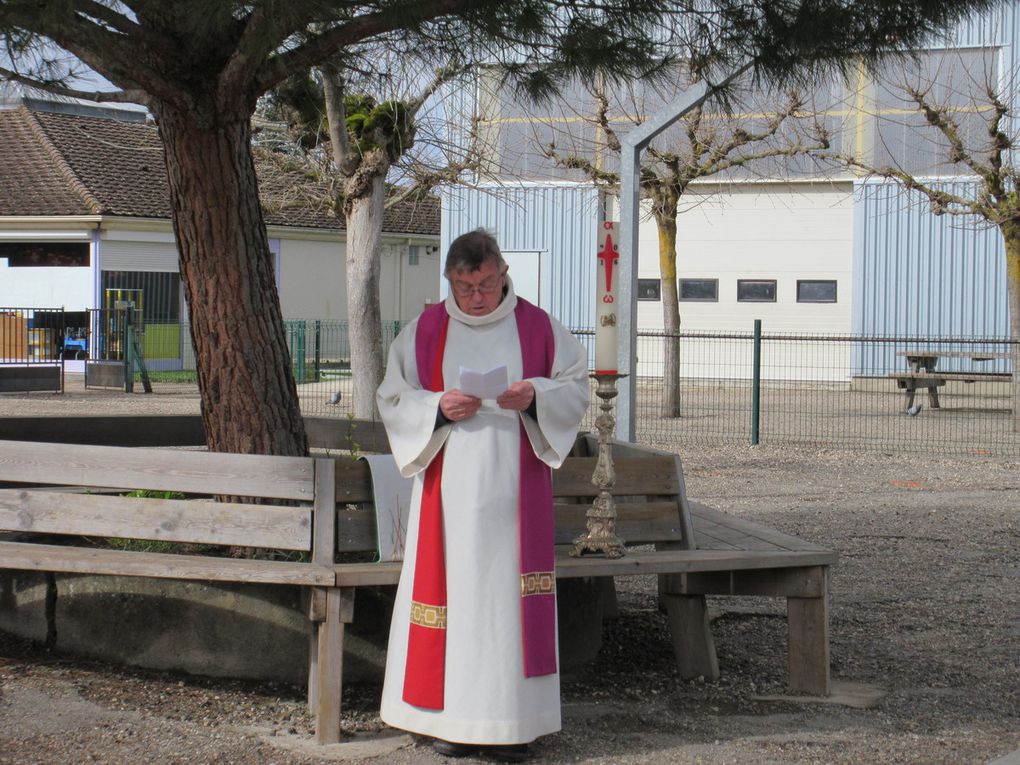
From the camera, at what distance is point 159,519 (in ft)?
16.3

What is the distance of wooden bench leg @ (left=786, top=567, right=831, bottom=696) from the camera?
212 inches

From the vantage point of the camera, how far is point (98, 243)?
2783 cm

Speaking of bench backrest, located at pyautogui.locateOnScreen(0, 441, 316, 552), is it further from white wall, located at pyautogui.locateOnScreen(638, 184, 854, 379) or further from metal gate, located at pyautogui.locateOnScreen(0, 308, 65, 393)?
white wall, located at pyautogui.locateOnScreen(638, 184, 854, 379)

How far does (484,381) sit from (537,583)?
2.31 feet

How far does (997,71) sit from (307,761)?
873 inches

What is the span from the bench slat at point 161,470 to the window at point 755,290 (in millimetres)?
22441

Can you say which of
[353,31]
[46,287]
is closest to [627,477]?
[353,31]

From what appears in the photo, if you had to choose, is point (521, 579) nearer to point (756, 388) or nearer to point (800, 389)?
point (756, 388)

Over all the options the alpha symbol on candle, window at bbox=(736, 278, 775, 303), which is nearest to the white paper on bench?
the alpha symbol on candle

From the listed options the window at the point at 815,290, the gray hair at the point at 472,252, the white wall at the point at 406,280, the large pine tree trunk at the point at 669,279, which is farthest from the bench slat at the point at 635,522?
the white wall at the point at 406,280

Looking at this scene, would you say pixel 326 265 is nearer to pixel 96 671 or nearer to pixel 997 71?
pixel 997 71

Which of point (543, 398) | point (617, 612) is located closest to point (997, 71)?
point (617, 612)

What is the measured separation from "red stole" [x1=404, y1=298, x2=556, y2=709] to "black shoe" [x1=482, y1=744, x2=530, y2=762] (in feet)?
0.74

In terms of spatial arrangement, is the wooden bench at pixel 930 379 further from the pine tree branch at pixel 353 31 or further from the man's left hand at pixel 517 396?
the man's left hand at pixel 517 396
